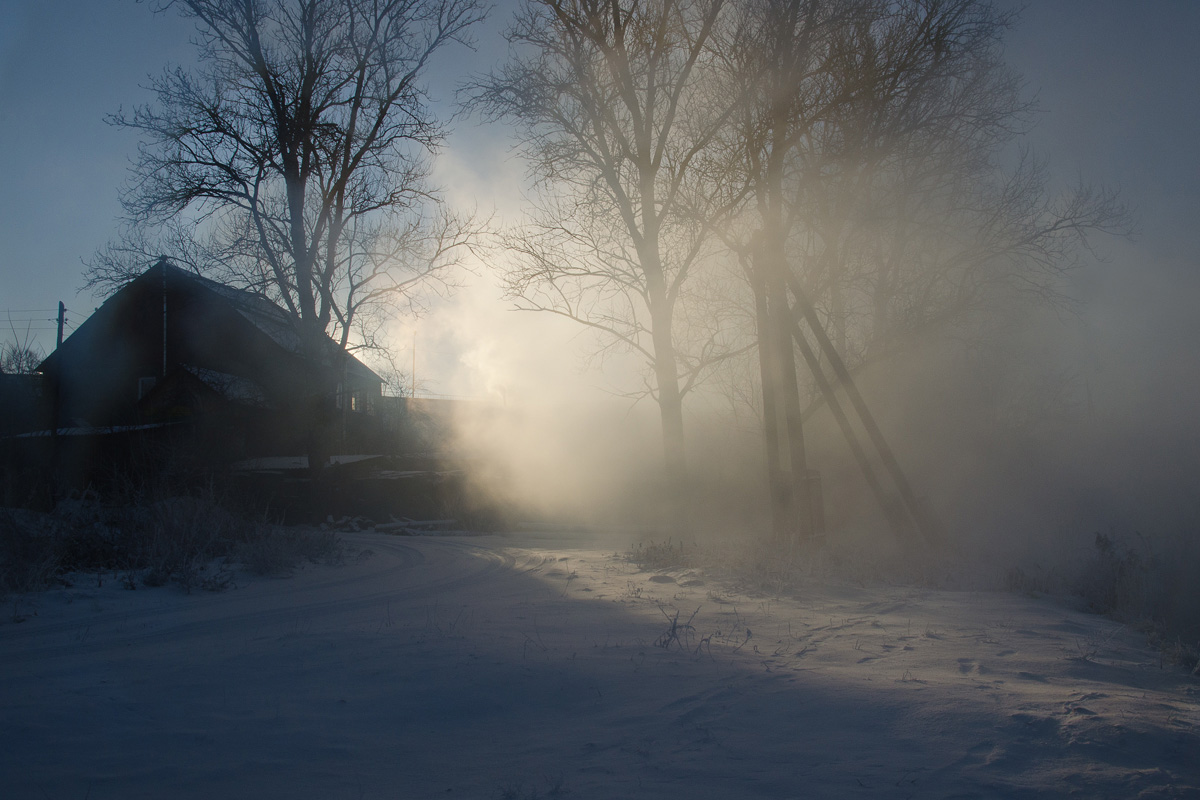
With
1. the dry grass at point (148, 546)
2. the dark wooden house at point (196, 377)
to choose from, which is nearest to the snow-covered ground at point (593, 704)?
the dry grass at point (148, 546)

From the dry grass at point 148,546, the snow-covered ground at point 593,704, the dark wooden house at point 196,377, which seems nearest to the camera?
the snow-covered ground at point 593,704

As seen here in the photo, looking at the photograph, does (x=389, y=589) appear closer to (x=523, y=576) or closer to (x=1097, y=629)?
(x=523, y=576)

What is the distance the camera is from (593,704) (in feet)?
11.6

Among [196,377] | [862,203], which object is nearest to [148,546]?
[862,203]

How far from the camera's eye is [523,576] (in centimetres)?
841

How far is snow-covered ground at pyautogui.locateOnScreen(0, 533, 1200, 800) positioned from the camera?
8.73 feet

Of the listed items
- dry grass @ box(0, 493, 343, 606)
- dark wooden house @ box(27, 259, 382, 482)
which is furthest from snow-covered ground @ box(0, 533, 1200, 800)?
dark wooden house @ box(27, 259, 382, 482)

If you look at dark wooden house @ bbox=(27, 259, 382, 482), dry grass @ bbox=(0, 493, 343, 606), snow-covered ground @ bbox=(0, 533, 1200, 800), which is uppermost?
dark wooden house @ bbox=(27, 259, 382, 482)

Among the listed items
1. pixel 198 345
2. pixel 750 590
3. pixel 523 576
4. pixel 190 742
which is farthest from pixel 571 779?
pixel 198 345

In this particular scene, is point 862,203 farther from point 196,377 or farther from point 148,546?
point 196,377

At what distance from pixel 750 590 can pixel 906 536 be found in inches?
165

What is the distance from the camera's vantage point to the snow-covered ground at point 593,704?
266 centimetres

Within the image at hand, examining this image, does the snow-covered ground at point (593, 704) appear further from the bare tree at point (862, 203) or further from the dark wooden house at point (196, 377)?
the dark wooden house at point (196, 377)

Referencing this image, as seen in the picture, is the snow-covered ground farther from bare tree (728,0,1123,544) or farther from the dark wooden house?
the dark wooden house
